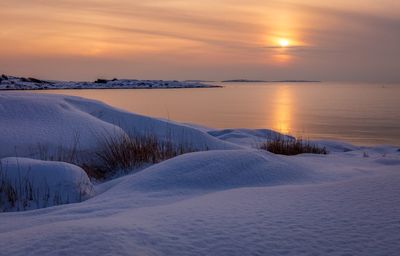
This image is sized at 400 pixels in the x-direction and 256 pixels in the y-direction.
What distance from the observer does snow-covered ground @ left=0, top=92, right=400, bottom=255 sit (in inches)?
66.6

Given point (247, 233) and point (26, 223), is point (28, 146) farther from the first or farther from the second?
point (247, 233)

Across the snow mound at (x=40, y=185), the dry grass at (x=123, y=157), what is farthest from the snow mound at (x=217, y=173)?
the dry grass at (x=123, y=157)

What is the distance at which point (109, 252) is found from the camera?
1566 millimetres

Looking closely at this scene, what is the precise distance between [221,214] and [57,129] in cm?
450

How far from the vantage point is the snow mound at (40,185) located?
3812mm

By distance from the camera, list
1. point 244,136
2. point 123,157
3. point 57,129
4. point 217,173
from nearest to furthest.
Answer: point 217,173 → point 123,157 → point 57,129 → point 244,136

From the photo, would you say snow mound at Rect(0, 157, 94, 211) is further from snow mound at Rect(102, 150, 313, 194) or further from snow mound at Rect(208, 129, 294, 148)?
snow mound at Rect(208, 129, 294, 148)

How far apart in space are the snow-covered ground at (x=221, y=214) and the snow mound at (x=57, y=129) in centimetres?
128

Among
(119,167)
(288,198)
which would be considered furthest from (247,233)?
(119,167)

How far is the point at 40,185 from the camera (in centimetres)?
397

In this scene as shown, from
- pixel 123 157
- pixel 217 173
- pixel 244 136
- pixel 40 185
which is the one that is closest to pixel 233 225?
pixel 217 173

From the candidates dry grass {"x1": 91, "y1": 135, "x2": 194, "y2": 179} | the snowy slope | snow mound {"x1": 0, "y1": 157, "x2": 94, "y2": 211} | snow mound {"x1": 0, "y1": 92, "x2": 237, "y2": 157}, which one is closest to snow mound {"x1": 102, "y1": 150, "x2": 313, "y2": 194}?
the snowy slope

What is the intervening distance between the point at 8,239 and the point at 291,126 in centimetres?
1719

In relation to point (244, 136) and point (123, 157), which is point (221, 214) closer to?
point (123, 157)
